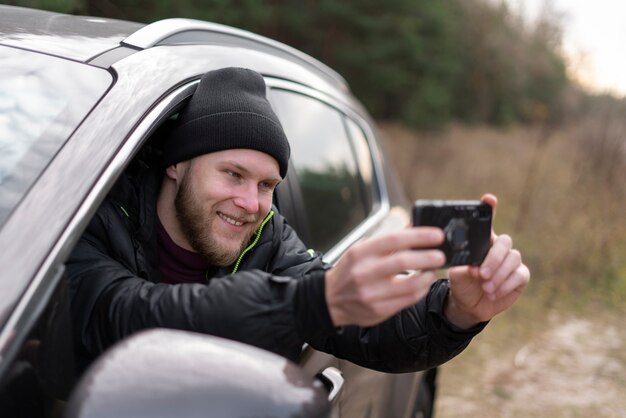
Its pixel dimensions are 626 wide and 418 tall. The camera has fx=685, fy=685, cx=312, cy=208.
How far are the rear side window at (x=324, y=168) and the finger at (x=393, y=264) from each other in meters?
1.07

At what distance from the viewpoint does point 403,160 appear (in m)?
19.8

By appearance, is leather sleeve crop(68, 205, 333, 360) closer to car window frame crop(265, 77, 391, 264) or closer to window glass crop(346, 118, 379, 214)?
car window frame crop(265, 77, 391, 264)

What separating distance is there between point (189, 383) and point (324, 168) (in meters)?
1.75

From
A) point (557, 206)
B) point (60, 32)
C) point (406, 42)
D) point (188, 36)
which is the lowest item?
point (60, 32)

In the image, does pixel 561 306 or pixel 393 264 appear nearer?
pixel 393 264

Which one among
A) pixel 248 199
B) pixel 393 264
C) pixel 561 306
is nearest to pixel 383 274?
pixel 393 264

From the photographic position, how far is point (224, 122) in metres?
1.75

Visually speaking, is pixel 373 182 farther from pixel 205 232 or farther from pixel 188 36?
pixel 205 232

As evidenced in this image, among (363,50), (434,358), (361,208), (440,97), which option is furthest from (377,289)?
(440,97)

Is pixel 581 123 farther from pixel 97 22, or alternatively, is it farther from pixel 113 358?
pixel 113 358

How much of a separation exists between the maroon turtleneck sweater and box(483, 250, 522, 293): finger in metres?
0.75

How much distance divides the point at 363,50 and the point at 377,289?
21139mm

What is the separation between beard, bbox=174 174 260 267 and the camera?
1770 mm

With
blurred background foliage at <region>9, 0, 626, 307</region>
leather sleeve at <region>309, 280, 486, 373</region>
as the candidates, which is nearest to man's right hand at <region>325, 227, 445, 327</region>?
leather sleeve at <region>309, 280, 486, 373</region>
